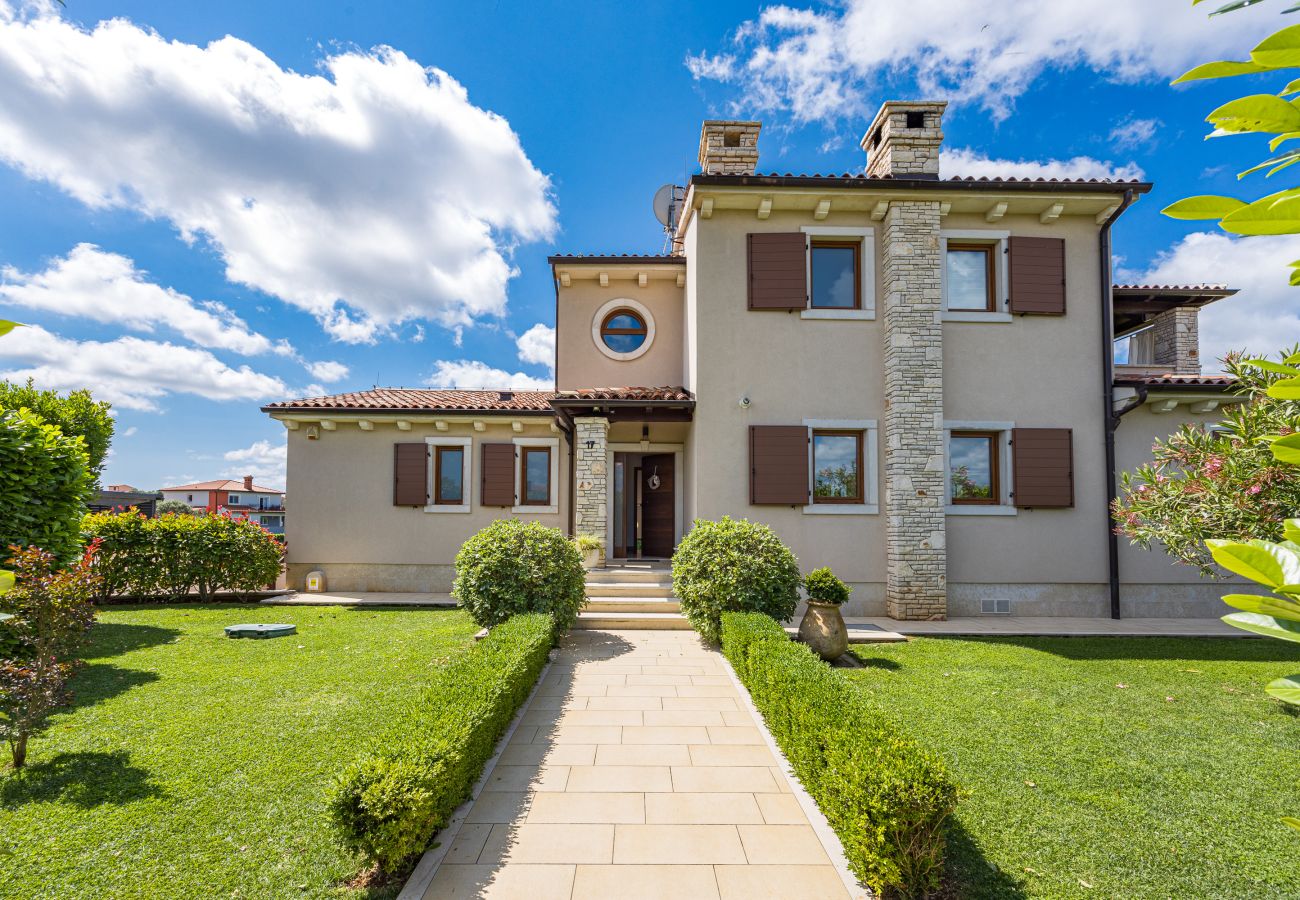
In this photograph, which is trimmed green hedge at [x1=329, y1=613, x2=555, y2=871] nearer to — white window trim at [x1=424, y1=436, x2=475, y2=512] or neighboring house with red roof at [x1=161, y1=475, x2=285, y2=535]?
white window trim at [x1=424, y1=436, x2=475, y2=512]

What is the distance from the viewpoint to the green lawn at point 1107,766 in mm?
3469

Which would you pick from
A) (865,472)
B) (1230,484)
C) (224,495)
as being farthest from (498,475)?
(224,495)

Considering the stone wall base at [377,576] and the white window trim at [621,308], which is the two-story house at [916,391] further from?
the stone wall base at [377,576]

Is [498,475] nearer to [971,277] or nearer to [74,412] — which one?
[74,412]

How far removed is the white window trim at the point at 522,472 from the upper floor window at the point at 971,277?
849cm

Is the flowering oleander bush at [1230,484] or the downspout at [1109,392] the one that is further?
the downspout at [1109,392]

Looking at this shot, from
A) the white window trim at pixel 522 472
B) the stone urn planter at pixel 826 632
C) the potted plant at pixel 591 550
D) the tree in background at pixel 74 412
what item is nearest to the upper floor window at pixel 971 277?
the stone urn planter at pixel 826 632

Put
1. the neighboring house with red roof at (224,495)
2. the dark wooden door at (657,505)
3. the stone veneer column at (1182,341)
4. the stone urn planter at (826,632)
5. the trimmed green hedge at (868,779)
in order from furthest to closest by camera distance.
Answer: the neighboring house with red roof at (224,495) → the dark wooden door at (657,505) → the stone veneer column at (1182,341) → the stone urn planter at (826,632) → the trimmed green hedge at (868,779)

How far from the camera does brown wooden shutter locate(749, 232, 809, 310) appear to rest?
35.3ft

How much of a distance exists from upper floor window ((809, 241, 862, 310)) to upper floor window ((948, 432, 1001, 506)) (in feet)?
10.4

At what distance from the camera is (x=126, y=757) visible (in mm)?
4691

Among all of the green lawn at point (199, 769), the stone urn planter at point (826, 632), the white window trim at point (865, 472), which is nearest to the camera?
the green lawn at point (199, 769)

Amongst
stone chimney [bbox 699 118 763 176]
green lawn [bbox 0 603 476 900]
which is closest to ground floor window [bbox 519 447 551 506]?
green lawn [bbox 0 603 476 900]

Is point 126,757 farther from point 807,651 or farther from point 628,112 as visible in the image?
point 628,112
